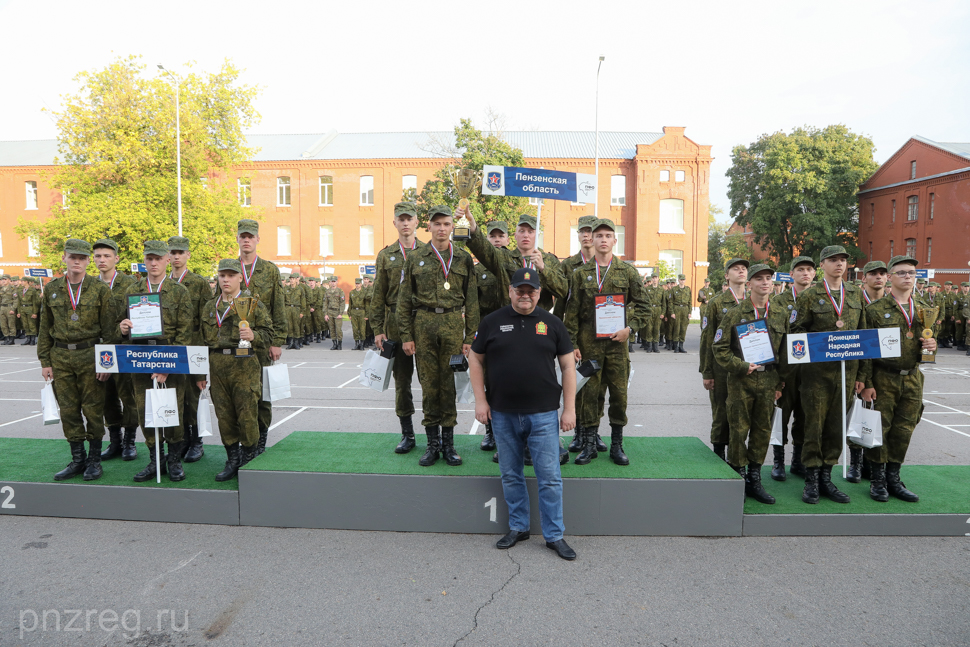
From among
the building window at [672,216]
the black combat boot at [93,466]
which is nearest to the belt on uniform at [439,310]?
the black combat boot at [93,466]

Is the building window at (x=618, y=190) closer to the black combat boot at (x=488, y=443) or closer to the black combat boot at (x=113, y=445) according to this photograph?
the black combat boot at (x=488, y=443)

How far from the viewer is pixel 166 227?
2578cm

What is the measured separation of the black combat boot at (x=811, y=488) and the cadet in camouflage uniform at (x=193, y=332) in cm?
596

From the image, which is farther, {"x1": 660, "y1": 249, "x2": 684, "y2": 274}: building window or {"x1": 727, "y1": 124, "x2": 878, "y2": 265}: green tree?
{"x1": 727, "y1": 124, "x2": 878, "y2": 265}: green tree

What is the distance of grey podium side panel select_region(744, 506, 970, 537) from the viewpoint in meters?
4.97

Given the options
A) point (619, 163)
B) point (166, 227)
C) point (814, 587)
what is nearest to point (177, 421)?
point (814, 587)

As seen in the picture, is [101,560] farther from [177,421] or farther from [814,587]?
[814,587]

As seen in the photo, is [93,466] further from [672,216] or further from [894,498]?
[672,216]

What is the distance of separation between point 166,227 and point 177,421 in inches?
925

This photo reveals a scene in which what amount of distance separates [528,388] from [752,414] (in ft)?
7.70

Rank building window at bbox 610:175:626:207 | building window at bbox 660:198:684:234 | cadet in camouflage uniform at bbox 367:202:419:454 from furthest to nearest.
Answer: building window at bbox 610:175:626:207 → building window at bbox 660:198:684:234 → cadet in camouflage uniform at bbox 367:202:419:454

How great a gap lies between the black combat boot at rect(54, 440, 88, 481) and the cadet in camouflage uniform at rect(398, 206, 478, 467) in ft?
10.9

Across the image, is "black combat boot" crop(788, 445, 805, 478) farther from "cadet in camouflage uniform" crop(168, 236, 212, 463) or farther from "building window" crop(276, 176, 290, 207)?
"building window" crop(276, 176, 290, 207)

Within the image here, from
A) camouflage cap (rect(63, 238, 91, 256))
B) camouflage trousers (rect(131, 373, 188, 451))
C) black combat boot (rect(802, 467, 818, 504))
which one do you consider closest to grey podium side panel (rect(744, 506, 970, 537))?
black combat boot (rect(802, 467, 818, 504))
